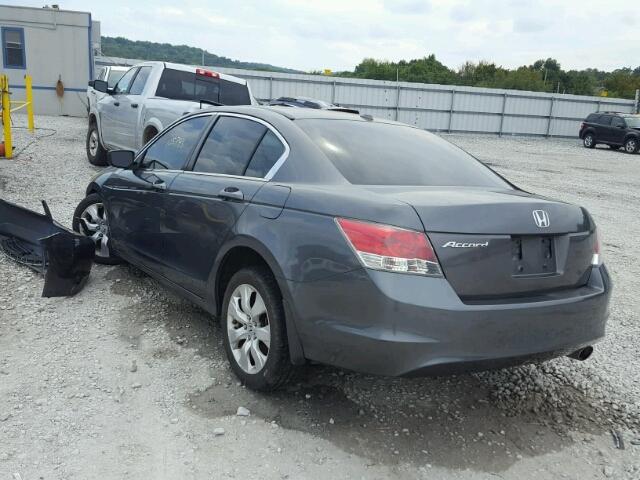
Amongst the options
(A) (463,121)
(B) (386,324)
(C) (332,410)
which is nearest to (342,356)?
(B) (386,324)

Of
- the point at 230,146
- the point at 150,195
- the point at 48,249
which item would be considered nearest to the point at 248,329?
the point at 230,146

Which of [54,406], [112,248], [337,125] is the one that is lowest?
[54,406]

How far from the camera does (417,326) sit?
8.68ft

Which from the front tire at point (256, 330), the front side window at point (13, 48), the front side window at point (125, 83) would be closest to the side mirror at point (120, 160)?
the front tire at point (256, 330)

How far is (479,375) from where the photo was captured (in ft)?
12.4

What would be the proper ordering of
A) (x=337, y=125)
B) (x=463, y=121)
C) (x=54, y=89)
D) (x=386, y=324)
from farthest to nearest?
(x=463, y=121)
(x=54, y=89)
(x=337, y=125)
(x=386, y=324)

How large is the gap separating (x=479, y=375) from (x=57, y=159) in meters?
10.4

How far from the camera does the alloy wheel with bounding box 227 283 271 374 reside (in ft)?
10.8

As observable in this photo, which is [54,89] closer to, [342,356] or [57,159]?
[57,159]

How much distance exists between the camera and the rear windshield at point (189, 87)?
31.0 ft

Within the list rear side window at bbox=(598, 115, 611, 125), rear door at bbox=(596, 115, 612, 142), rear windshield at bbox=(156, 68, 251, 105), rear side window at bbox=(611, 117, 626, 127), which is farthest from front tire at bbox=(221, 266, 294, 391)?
rear side window at bbox=(598, 115, 611, 125)

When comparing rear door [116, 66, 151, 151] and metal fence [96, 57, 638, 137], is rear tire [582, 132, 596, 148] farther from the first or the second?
rear door [116, 66, 151, 151]

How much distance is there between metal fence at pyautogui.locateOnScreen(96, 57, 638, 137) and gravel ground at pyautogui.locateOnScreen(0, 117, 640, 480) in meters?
23.2

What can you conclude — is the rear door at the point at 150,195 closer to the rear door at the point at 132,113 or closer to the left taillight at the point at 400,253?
the left taillight at the point at 400,253
